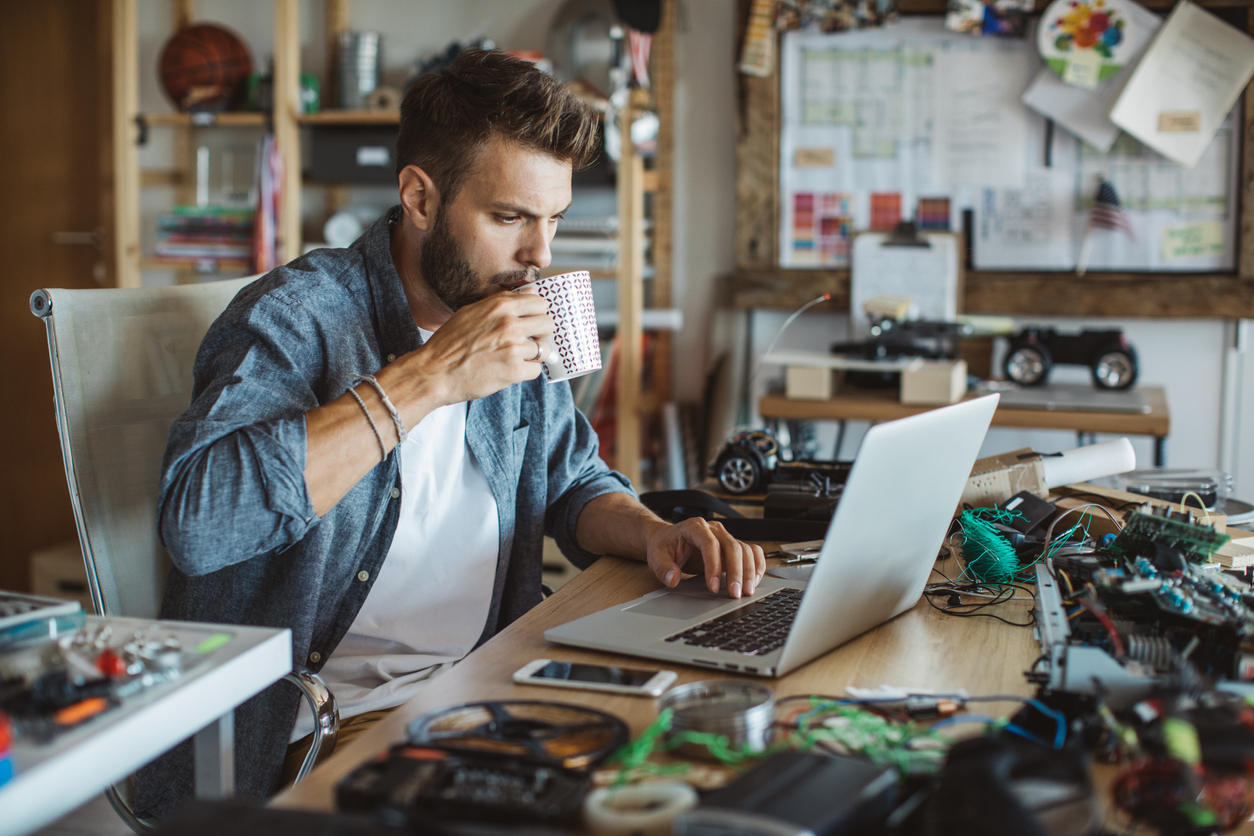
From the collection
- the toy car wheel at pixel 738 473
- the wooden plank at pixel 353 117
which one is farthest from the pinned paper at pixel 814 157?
the toy car wheel at pixel 738 473

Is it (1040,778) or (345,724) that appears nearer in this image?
(1040,778)

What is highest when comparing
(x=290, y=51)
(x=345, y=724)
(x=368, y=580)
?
(x=290, y=51)

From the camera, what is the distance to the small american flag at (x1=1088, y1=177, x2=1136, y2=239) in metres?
2.69

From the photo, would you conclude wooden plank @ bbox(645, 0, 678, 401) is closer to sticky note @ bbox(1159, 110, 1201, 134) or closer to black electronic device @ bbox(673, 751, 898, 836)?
sticky note @ bbox(1159, 110, 1201, 134)

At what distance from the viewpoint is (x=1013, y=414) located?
7.44 feet

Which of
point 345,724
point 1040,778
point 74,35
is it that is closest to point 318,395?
point 345,724

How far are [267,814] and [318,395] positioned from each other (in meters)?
0.73

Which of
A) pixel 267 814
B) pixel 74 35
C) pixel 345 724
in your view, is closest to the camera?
pixel 267 814

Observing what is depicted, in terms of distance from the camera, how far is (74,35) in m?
3.46

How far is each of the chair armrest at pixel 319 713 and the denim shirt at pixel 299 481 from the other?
0.28ft

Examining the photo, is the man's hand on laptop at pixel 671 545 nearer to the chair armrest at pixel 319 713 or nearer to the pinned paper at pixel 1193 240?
the chair armrest at pixel 319 713

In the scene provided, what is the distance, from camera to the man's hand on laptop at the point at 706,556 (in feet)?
3.59

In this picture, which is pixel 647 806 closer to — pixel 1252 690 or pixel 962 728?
pixel 962 728

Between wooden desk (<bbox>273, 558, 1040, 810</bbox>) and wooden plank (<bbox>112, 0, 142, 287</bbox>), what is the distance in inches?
102
